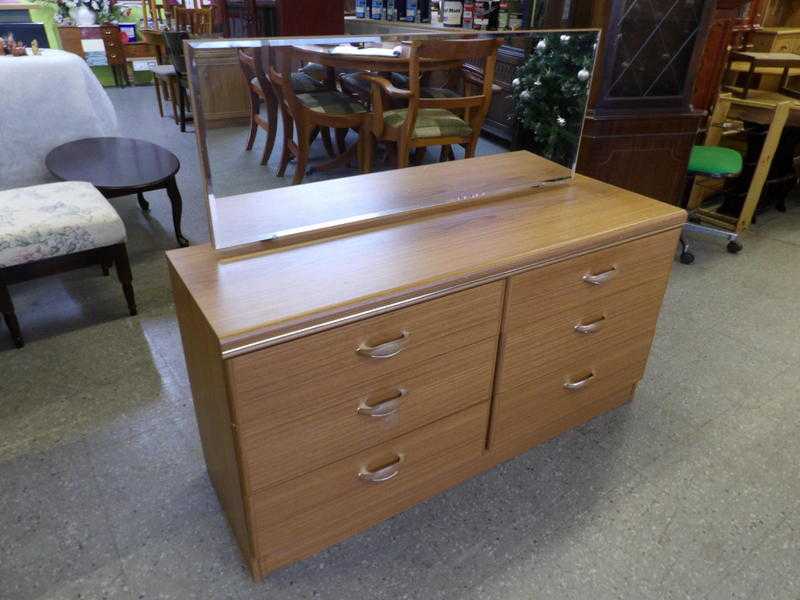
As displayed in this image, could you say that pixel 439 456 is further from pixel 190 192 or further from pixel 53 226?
pixel 190 192

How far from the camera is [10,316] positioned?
1952 mm

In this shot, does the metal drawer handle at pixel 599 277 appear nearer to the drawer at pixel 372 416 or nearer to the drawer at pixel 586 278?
the drawer at pixel 586 278

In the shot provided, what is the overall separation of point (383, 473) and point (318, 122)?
903 mm

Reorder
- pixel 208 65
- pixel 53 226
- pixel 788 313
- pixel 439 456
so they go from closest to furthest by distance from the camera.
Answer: pixel 208 65 < pixel 439 456 < pixel 53 226 < pixel 788 313

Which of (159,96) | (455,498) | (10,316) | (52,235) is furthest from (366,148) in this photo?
(159,96)

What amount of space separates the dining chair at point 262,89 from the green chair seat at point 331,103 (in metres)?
0.02

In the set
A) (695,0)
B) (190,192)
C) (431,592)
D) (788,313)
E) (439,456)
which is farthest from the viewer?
(190,192)

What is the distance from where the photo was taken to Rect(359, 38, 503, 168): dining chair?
4.47 feet

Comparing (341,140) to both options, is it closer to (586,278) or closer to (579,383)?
(586,278)

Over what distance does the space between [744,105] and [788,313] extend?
119 centimetres

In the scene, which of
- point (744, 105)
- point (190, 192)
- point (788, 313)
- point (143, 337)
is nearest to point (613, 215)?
point (788, 313)

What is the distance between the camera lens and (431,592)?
1.25 meters

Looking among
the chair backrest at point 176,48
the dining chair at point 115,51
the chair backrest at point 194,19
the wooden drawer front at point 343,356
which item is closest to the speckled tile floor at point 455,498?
the wooden drawer front at point 343,356

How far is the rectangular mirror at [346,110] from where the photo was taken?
1.18m
